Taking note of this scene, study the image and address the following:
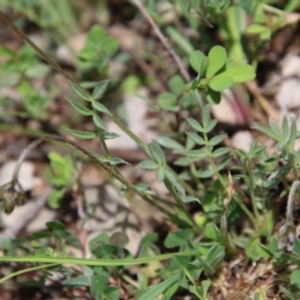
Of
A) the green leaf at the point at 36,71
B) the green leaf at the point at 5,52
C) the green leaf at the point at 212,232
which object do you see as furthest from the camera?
the green leaf at the point at 36,71

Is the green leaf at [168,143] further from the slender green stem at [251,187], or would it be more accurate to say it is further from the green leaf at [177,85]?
the slender green stem at [251,187]

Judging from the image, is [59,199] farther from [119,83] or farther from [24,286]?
[119,83]

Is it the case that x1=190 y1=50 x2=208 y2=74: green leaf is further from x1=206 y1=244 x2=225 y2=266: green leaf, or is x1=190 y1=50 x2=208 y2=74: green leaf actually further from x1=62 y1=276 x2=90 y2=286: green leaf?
x1=62 y1=276 x2=90 y2=286: green leaf

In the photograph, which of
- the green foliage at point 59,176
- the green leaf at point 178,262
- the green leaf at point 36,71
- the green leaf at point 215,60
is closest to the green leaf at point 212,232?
the green leaf at point 178,262

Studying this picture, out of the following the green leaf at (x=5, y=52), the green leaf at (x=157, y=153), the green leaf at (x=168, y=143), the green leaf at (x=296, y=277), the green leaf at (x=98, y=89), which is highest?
the green leaf at (x=98, y=89)

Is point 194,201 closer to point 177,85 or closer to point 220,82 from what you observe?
point 220,82

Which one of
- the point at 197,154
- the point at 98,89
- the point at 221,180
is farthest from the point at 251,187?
the point at 98,89

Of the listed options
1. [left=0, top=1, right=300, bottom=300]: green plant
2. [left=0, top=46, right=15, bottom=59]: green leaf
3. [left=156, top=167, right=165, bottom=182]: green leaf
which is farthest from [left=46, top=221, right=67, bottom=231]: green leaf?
[left=0, top=46, right=15, bottom=59]: green leaf

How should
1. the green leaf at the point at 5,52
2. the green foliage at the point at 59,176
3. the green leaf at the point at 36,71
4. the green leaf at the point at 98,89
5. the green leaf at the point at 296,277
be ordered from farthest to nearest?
the green leaf at the point at 36,71 → the green leaf at the point at 5,52 → the green foliage at the point at 59,176 → the green leaf at the point at 98,89 → the green leaf at the point at 296,277

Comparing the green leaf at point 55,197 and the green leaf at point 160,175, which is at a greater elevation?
the green leaf at point 160,175
